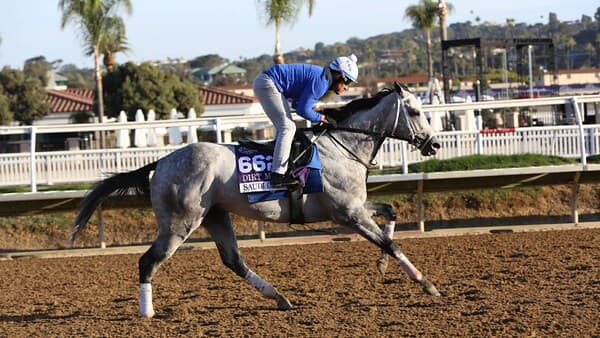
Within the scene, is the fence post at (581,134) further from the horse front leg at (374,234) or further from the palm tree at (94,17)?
the palm tree at (94,17)

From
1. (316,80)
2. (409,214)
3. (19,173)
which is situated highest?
(316,80)

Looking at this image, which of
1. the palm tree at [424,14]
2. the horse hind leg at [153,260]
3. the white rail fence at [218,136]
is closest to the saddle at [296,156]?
the horse hind leg at [153,260]

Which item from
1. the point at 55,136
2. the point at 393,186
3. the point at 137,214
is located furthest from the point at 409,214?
the point at 55,136

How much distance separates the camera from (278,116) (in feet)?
27.6

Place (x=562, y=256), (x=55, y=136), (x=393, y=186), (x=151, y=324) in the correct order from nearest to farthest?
(x=151, y=324) → (x=562, y=256) → (x=393, y=186) → (x=55, y=136)

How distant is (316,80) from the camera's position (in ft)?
Answer: 27.1

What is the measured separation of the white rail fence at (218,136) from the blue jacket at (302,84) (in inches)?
221

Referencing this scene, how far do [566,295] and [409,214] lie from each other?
8528mm

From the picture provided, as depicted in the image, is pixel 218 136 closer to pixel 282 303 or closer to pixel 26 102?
pixel 282 303

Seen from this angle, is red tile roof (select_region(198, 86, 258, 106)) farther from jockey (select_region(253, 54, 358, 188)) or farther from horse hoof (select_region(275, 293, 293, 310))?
horse hoof (select_region(275, 293, 293, 310))

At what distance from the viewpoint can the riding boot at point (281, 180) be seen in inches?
325

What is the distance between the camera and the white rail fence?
14.5 m

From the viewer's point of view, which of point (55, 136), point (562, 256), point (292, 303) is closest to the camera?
point (292, 303)

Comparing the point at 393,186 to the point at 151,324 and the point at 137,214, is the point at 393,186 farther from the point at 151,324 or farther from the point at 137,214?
the point at 151,324
